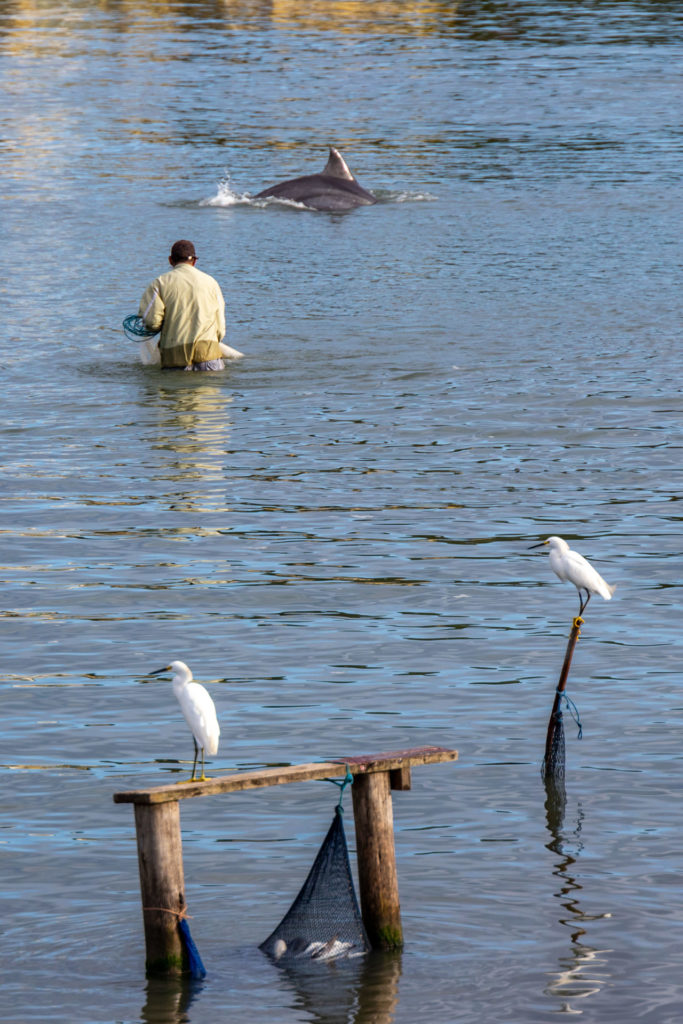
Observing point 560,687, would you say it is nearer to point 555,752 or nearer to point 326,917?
point 555,752

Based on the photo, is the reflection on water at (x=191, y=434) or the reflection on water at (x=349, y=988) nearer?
the reflection on water at (x=349, y=988)

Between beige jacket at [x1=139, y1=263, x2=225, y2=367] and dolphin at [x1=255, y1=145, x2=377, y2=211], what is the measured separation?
13274mm

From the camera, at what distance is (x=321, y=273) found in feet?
94.3

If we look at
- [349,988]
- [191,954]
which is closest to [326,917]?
[349,988]

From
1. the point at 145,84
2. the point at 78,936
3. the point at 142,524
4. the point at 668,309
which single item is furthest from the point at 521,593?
the point at 145,84

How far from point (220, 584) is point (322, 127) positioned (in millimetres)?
32971

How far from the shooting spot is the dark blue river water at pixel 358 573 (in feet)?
30.0

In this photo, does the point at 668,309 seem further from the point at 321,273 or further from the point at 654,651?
the point at 654,651

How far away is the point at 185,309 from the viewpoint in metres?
21.2

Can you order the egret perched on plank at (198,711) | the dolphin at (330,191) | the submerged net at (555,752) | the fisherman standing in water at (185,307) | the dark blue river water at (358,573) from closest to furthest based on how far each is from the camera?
the egret perched on plank at (198,711) → the dark blue river water at (358,573) → the submerged net at (555,752) → the fisherman standing in water at (185,307) → the dolphin at (330,191)

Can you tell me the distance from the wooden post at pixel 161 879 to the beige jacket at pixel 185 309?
43.2 ft

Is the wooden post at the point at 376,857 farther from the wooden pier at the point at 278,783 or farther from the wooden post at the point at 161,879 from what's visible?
the wooden post at the point at 161,879

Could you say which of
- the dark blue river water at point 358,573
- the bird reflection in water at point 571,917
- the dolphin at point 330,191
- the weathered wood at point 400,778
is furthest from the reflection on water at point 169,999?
the dolphin at point 330,191

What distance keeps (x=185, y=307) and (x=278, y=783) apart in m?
13.4
